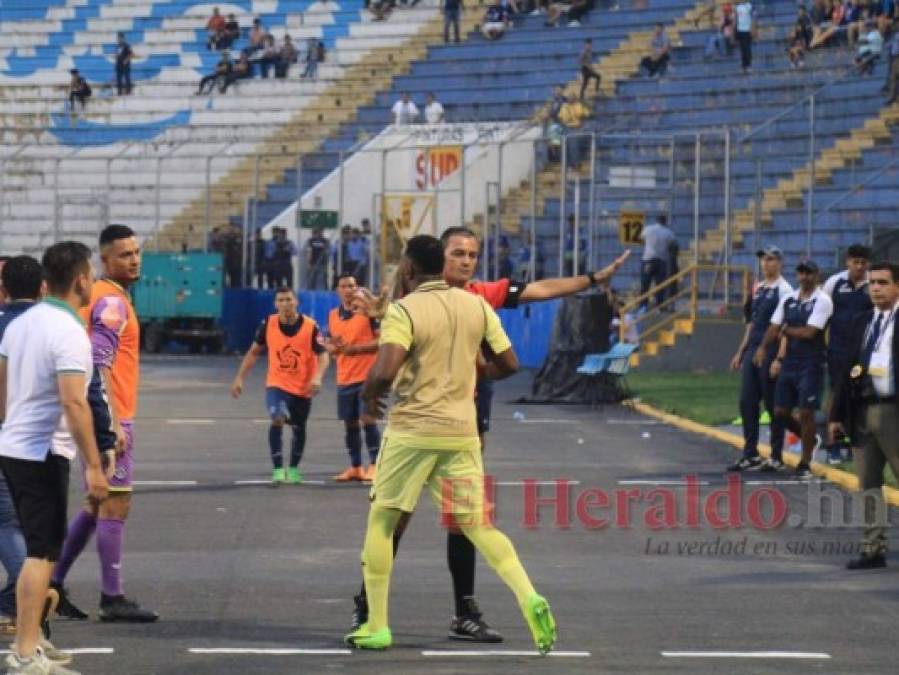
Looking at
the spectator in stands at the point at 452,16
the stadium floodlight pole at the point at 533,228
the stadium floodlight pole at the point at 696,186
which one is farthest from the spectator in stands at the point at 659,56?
the stadium floodlight pole at the point at 696,186

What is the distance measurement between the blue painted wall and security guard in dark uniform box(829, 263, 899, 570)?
2141 cm

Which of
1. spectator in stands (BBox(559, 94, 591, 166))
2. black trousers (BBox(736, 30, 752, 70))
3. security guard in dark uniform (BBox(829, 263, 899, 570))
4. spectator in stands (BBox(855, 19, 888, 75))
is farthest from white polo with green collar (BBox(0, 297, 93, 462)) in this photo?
black trousers (BBox(736, 30, 752, 70))

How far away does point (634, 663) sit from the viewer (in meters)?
9.41

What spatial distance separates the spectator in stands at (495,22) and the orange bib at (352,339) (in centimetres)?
3322

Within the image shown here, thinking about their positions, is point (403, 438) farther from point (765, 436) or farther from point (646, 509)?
Result: point (765, 436)

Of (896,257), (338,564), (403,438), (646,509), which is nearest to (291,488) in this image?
(646,509)

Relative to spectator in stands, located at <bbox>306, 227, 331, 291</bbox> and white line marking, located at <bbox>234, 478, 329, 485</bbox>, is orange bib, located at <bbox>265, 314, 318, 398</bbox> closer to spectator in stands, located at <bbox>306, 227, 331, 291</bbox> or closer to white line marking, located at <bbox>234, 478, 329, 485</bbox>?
white line marking, located at <bbox>234, 478, 329, 485</bbox>

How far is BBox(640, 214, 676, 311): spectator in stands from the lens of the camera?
3569 cm

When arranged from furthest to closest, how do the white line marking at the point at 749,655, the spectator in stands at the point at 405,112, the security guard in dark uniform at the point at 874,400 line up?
the spectator in stands at the point at 405,112, the security guard in dark uniform at the point at 874,400, the white line marking at the point at 749,655

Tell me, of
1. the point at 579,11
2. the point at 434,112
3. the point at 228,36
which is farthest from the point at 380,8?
the point at 434,112

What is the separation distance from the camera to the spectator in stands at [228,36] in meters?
56.9

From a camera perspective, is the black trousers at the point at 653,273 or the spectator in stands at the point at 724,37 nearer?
the black trousers at the point at 653,273

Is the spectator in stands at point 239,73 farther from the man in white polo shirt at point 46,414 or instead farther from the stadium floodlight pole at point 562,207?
the man in white polo shirt at point 46,414

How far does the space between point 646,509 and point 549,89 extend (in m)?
32.3
